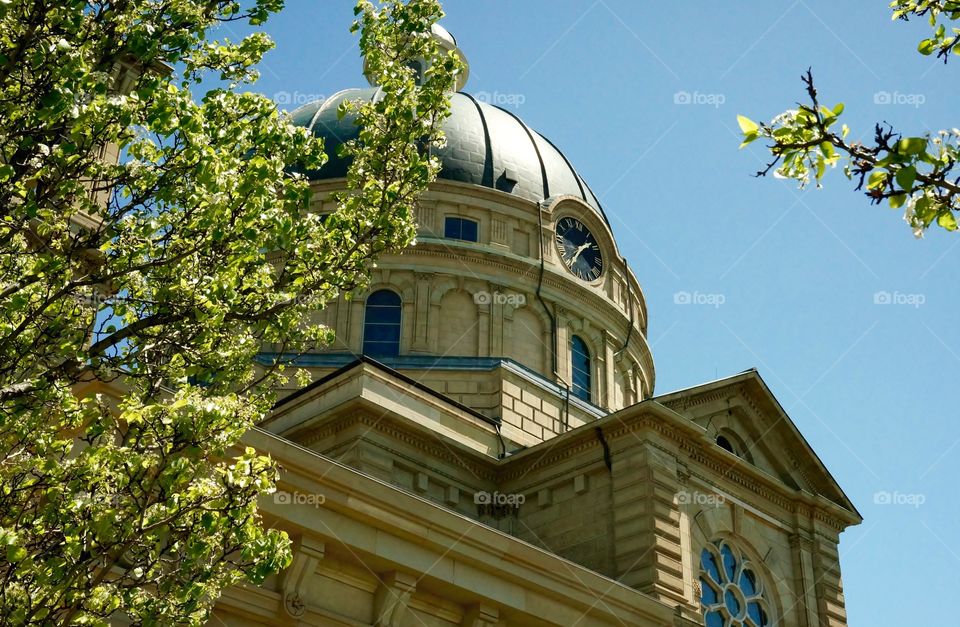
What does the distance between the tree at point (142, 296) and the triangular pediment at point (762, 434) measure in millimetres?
17875

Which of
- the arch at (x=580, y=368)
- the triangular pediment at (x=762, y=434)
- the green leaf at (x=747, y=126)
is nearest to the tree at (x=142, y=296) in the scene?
the green leaf at (x=747, y=126)

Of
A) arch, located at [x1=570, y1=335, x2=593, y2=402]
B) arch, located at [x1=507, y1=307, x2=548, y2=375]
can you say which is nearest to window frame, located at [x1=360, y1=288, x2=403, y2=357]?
arch, located at [x1=507, y1=307, x2=548, y2=375]

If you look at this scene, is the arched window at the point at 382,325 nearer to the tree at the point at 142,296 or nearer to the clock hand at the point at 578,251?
the clock hand at the point at 578,251

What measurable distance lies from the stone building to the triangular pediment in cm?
5

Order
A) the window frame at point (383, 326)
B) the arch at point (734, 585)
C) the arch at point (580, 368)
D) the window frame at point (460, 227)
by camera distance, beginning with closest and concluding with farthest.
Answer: the arch at point (734, 585) → the window frame at point (383, 326) → the arch at point (580, 368) → the window frame at point (460, 227)

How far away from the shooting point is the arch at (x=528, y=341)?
34781mm

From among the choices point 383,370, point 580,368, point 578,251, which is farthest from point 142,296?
point 578,251

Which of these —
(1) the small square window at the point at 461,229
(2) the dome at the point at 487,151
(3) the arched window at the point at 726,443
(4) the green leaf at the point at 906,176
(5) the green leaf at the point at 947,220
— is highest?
(2) the dome at the point at 487,151

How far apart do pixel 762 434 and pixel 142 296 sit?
70.0 feet

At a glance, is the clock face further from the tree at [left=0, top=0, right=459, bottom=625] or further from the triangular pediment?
the tree at [left=0, top=0, right=459, bottom=625]

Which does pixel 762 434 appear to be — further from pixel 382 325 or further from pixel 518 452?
pixel 382 325

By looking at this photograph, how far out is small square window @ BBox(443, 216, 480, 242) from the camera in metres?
36.9

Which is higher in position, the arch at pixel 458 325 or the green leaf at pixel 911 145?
the arch at pixel 458 325

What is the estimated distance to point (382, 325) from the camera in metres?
35.0
